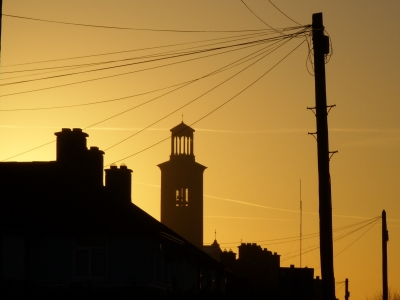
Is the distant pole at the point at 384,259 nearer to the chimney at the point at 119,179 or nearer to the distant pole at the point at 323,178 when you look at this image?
the chimney at the point at 119,179

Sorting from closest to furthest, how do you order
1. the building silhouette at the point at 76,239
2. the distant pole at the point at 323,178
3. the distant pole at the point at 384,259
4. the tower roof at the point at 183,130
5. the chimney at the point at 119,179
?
the distant pole at the point at 323,178 → the building silhouette at the point at 76,239 → the chimney at the point at 119,179 → the distant pole at the point at 384,259 → the tower roof at the point at 183,130

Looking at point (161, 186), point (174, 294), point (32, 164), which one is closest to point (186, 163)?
point (161, 186)

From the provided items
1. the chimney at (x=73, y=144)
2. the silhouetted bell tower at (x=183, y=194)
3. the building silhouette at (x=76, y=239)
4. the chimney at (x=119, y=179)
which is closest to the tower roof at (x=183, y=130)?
the silhouetted bell tower at (x=183, y=194)

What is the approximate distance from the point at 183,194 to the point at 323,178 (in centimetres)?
8635

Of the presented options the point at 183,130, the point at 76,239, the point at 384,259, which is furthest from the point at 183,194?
the point at 76,239

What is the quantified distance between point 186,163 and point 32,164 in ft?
230

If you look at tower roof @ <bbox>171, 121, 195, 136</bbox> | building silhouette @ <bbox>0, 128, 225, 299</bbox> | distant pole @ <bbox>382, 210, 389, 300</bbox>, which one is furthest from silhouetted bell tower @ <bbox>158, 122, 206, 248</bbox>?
building silhouette @ <bbox>0, 128, 225, 299</bbox>

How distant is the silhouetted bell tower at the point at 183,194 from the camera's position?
109m

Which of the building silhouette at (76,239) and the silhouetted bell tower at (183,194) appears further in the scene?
the silhouetted bell tower at (183,194)

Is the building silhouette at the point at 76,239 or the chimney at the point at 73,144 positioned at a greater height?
the chimney at the point at 73,144

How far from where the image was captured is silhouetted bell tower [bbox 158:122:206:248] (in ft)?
357

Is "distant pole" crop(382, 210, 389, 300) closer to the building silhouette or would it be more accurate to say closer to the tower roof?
the building silhouette

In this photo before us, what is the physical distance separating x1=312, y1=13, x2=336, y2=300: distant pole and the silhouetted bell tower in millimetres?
81313

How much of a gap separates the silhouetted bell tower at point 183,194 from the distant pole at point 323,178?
3201 inches
